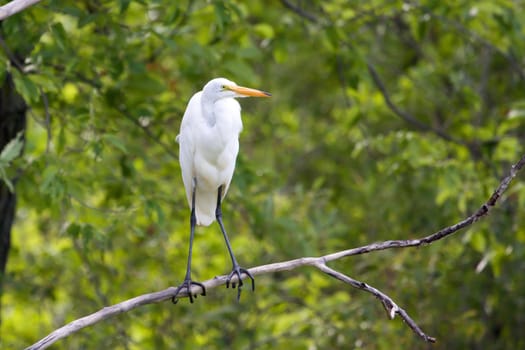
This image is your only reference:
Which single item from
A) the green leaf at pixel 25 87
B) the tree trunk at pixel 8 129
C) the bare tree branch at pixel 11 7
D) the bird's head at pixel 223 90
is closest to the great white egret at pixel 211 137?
the bird's head at pixel 223 90

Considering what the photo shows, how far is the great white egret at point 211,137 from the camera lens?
2.97 metres

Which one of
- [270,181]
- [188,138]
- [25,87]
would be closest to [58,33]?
[25,87]

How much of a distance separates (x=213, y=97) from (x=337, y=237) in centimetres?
307

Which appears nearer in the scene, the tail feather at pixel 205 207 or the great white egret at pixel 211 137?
the great white egret at pixel 211 137

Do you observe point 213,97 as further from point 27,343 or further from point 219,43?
point 27,343

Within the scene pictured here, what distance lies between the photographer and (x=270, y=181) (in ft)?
16.5

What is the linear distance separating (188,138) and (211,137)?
4.6 inches

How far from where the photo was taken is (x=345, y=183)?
21.9 feet

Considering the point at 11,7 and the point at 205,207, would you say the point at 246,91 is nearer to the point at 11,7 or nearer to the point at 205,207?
the point at 205,207

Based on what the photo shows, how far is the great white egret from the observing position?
297 cm

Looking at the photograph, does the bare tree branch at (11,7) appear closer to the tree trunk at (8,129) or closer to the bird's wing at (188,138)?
the bird's wing at (188,138)

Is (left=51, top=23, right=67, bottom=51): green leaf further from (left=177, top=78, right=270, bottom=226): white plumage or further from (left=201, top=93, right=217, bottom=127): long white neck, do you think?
(left=201, top=93, right=217, bottom=127): long white neck

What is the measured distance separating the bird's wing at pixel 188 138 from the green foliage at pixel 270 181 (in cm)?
42

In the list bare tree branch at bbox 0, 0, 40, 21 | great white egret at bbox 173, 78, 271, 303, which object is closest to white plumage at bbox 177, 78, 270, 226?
great white egret at bbox 173, 78, 271, 303
